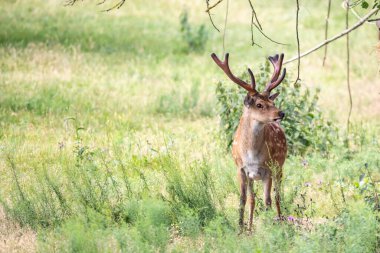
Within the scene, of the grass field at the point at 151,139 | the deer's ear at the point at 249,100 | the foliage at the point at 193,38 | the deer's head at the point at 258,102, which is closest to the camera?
the grass field at the point at 151,139

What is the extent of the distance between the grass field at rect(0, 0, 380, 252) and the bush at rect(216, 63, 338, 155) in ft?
0.75

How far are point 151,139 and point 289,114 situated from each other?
218 cm

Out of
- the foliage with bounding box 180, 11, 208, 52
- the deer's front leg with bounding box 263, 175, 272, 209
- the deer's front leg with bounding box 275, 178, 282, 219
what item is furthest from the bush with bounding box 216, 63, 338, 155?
the foliage with bounding box 180, 11, 208, 52

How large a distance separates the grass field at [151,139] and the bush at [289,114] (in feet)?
0.75

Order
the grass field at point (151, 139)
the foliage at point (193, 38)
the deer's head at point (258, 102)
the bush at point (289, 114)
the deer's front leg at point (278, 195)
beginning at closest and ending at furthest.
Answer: the grass field at point (151, 139)
the deer's front leg at point (278, 195)
the deer's head at point (258, 102)
the bush at point (289, 114)
the foliage at point (193, 38)

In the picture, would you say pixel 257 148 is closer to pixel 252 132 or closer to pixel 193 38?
pixel 252 132

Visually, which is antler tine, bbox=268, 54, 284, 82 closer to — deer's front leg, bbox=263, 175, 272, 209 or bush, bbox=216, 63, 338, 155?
deer's front leg, bbox=263, 175, 272, 209

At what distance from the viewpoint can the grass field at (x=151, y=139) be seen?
786cm

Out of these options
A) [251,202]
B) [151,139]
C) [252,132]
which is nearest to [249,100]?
[252,132]

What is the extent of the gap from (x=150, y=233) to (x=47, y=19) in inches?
627

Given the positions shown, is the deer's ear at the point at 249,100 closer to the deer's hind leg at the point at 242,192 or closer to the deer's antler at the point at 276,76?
the deer's antler at the point at 276,76

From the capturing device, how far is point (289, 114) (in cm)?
1241

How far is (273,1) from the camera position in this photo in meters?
27.9

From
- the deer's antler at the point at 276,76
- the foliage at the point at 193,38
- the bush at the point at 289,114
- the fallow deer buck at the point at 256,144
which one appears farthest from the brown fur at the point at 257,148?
the foliage at the point at 193,38
